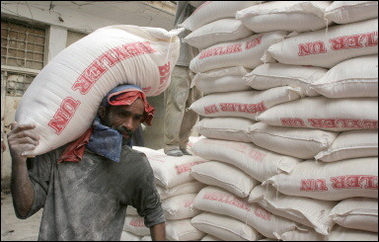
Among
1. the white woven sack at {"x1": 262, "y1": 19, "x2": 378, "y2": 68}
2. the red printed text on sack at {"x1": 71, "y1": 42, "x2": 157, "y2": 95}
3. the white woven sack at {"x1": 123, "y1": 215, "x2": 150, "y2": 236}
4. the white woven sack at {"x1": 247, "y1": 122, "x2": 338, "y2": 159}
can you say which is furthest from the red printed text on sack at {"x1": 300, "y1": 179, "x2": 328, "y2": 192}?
the white woven sack at {"x1": 123, "y1": 215, "x2": 150, "y2": 236}

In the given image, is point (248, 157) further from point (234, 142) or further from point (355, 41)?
point (355, 41)

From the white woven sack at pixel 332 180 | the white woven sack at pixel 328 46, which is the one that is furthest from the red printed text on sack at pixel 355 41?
the white woven sack at pixel 332 180

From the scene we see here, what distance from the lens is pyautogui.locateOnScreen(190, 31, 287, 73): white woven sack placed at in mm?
1512

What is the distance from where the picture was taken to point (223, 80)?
5.85ft

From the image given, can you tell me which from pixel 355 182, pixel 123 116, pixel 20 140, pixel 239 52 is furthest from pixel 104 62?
pixel 355 182

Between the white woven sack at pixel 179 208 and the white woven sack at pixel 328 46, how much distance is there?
91 cm

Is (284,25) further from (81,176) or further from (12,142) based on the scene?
(12,142)

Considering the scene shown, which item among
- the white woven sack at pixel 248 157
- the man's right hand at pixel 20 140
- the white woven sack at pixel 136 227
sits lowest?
the white woven sack at pixel 136 227

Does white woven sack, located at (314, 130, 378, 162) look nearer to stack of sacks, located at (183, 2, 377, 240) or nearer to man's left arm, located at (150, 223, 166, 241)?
stack of sacks, located at (183, 2, 377, 240)

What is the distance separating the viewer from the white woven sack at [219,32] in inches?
64.0

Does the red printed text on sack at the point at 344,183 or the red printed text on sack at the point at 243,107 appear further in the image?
the red printed text on sack at the point at 243,107

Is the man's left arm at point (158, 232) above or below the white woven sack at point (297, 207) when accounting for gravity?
below

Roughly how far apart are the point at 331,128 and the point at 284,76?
0.31m

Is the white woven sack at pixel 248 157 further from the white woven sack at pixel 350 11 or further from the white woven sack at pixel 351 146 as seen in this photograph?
the white woven sack at pixel 350 11
